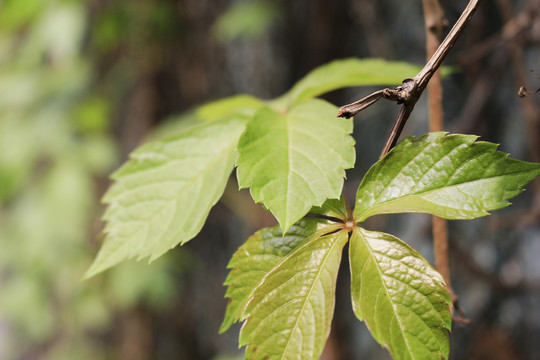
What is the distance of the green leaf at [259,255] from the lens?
0.38m

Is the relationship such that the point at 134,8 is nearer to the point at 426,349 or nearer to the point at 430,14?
the point at 430,14

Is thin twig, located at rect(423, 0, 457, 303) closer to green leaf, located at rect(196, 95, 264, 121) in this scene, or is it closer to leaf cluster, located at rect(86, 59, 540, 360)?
leaf cluster, located at rect(86, 59, 540, 360)

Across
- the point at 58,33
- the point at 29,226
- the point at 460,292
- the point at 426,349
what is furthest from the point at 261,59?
the point at 426,349

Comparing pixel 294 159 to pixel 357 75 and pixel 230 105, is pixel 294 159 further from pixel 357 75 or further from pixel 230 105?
pixel 230 105

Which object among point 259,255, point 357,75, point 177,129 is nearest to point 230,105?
point 357,75

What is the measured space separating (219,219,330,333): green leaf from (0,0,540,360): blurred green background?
32.3 inches

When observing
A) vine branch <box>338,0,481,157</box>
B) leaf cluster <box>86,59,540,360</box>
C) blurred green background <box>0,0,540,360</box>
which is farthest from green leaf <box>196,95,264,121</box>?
blurred green background <box>0,0,540,360</box>

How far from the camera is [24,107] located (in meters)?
1.97

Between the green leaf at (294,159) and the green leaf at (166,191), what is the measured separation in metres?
0.06

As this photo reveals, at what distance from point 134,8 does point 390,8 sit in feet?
3.61

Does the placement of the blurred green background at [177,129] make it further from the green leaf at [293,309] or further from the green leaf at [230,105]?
the green leaf at [293,309]

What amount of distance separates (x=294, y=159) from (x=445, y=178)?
0.45ft

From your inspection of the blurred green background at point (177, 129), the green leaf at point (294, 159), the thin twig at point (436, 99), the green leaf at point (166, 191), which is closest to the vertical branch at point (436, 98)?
the thin twig at point (436, 99)

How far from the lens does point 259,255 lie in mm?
385
